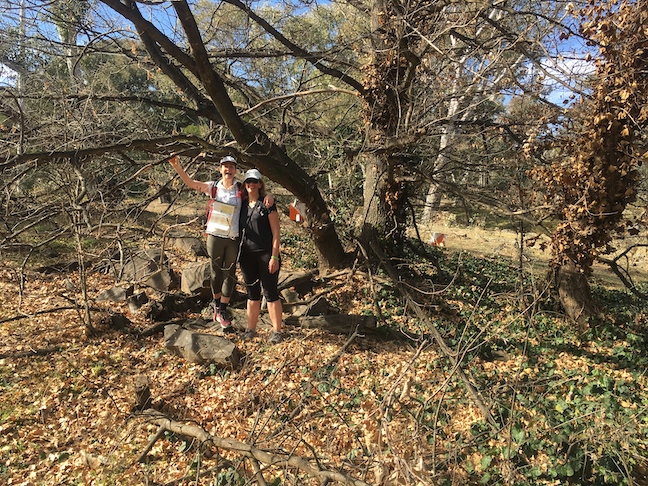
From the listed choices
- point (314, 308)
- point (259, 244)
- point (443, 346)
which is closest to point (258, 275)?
point (259, 244)

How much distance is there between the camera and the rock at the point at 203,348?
4520mm

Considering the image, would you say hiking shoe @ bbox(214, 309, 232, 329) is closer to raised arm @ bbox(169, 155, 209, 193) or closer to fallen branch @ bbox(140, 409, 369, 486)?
raised arm @ bbox(169, 155, 209, 193)

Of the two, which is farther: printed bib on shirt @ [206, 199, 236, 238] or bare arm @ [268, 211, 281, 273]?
printed bib on shirt @ [206, 199, 236, 238]

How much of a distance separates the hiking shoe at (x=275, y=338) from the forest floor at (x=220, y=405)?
98mm

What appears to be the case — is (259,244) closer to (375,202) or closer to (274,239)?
(274,239)

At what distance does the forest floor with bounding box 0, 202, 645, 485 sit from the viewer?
9.99ft

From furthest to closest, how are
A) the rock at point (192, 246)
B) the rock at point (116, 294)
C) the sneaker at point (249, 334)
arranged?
the rock at point (192, 246) < the rock at point (116, 294) < the sneaker at point (249, 334)

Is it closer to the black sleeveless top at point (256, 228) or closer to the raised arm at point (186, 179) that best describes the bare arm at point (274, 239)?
the black sleeveless top at point (256, 228)

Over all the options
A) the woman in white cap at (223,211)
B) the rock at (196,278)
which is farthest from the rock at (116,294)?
the woman in white cap at (223,211)

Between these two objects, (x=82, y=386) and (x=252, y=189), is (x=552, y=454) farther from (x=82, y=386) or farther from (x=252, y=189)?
(x=82, y=386)

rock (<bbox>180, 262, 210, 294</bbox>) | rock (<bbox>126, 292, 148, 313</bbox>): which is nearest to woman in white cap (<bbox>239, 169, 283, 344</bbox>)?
rock (<bbox>180, 262, 210, 294</bbox>)

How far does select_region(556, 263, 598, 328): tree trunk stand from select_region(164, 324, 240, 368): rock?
4368 millimetres

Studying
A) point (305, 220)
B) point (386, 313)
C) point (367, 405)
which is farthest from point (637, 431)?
point (305, 220)

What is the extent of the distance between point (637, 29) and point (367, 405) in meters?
4.82
